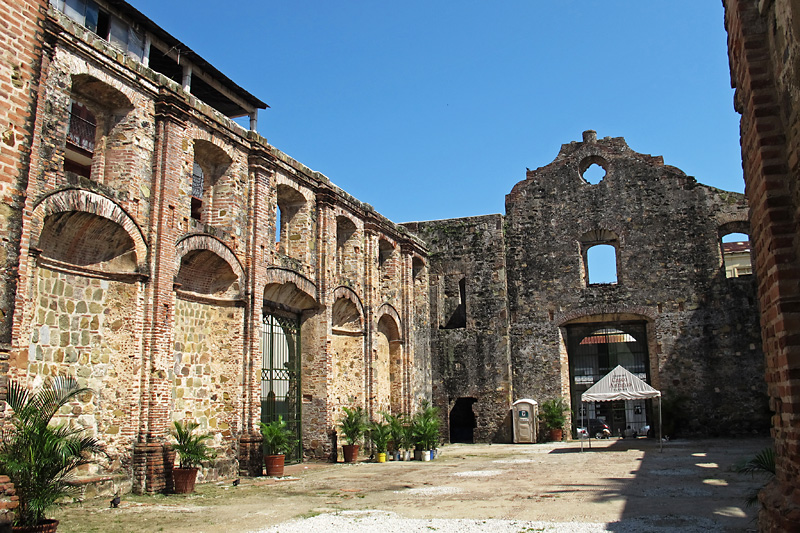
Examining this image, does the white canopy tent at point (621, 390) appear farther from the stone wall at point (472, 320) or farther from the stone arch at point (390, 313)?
the stone arch at point (390, 313)

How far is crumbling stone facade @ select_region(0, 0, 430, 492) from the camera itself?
374 inches

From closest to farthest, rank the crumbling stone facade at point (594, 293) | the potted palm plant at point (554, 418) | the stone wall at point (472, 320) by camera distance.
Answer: the crumbling stone facade at point (594, 293) < the potted palm plant at point (554, 418) < the stone wall at point (472, 320)

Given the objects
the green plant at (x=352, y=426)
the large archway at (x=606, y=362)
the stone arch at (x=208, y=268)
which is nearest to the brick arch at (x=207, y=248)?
the stone arch at (x=208, y=268)

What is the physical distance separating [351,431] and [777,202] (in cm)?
1367

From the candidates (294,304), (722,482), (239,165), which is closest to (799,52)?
(722,482)

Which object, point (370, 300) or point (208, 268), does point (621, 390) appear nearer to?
point (370, 300)

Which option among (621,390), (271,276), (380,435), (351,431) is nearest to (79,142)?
(271,276)

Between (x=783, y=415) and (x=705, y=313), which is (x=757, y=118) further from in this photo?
Answer: (x=705, y=313)

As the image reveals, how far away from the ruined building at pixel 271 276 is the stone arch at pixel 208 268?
44 mm

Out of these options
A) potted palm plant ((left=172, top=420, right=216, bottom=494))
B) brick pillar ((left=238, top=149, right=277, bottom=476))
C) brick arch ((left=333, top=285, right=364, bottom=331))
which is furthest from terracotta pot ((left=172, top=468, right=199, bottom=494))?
brick arch ((left=333, top=285, right=364, bottom=331))

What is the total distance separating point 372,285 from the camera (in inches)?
755

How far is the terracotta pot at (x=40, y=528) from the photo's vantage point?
6.25 meters

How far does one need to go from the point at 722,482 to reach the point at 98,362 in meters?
9.94

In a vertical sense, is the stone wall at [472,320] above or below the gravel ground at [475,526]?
above
